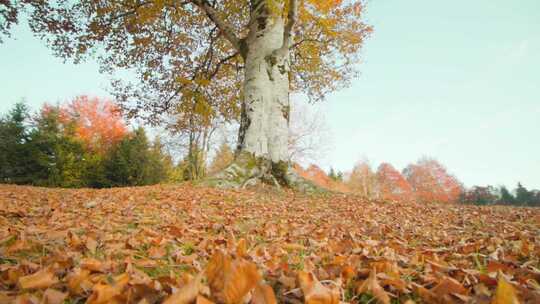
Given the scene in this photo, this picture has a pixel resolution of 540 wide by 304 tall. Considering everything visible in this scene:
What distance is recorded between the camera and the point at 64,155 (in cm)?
1717

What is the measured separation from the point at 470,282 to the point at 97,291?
3.80 ft

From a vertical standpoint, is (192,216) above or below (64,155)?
below

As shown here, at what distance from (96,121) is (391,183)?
3461cm

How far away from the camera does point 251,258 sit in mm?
1396

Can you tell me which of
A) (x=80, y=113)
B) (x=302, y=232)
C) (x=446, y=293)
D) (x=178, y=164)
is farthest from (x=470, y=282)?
(x=80, y=113)

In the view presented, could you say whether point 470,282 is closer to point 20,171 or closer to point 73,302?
point 73,302

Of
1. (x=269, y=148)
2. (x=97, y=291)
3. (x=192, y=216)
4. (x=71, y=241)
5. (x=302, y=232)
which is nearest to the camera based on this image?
(x=97, y=291)

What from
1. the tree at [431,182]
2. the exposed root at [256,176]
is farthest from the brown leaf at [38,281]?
the tree at [431,182]

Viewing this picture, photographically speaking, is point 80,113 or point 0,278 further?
point 80,113

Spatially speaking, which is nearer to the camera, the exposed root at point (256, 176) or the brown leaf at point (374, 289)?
the brown leaf at point (374, 289)

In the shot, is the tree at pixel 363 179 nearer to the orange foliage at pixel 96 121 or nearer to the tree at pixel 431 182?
the tree at pixel 431 182

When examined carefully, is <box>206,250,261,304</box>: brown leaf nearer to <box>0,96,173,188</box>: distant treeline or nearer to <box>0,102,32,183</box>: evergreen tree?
<box>0,96,173,188</box>: distant treeline

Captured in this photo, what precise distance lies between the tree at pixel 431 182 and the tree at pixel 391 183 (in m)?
0.92

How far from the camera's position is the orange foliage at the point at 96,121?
83.1 ft
